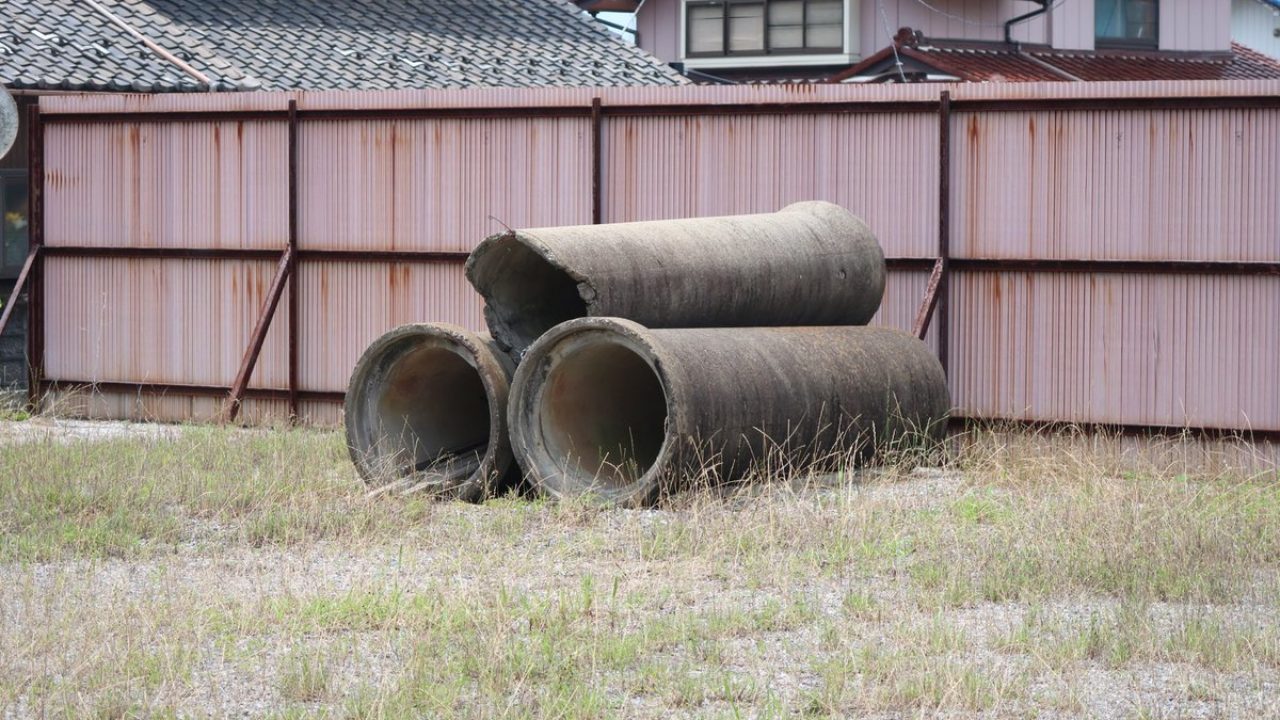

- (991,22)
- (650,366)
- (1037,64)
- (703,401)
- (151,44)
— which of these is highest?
(991,22)

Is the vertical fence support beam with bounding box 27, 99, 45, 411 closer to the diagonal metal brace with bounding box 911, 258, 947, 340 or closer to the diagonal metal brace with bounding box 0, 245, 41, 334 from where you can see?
the diagonal metal brace with bounding box 0, 245, 41, 334

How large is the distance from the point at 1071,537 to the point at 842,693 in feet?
9.59

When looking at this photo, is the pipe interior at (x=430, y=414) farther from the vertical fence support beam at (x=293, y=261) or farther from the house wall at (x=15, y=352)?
the house wall at (x=15, y=352)

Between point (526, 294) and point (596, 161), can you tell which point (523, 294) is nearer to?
point (526, 294)

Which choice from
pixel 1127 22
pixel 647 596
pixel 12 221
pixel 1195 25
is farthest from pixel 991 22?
pixel 647 596

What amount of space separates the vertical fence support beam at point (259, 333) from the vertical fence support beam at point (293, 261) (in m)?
0.06

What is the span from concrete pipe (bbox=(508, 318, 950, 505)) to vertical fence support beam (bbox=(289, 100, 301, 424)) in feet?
11.4

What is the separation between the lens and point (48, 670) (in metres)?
6.42

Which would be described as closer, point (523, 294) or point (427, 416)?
point (523, 294)

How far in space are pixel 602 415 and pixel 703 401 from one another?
145 centimetres

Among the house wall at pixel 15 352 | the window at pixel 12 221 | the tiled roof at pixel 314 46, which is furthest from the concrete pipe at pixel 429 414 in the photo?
the window at pixel 12 221

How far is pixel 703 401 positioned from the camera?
9.81 meters

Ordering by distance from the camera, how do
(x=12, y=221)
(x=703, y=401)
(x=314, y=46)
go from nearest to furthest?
(x=703, y=401) → (x=12, y=221) → (x=314, y=46)

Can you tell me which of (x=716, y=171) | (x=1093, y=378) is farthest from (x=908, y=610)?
(x=716, y=171)
